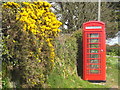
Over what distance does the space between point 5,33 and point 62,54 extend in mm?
3142

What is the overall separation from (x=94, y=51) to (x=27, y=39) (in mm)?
4351

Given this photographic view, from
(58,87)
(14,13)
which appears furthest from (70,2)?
(14,13)

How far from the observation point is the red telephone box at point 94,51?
27.5ft

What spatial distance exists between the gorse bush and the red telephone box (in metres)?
2.76

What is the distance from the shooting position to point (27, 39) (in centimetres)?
465

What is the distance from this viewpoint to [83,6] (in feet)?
55.8

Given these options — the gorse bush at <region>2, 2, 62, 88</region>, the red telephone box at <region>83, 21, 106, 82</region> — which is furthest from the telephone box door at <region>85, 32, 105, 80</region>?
the gorse bush at <region>2, 2, 62, 88</region>

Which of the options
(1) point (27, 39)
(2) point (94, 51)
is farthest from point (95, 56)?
(1) point (27, 39)

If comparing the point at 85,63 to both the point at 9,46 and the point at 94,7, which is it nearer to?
the point at 9,46

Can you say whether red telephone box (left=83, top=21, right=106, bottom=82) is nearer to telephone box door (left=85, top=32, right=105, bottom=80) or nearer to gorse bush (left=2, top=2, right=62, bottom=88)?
telephone box door (left=85, top=32, right=105, bottom=80)

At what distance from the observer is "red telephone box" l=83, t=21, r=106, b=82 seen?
839 cm

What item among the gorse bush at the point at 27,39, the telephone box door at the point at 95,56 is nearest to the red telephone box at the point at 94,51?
the telephone box door at the point at 95,56

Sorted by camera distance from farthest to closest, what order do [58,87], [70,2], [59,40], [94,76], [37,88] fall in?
[70,2], [94,76], [59,40], [58,87], [37,88]

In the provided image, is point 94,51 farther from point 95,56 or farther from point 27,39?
point 27,39
